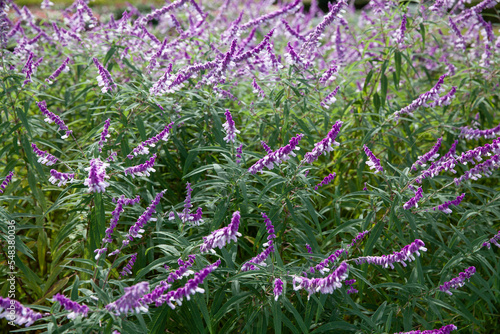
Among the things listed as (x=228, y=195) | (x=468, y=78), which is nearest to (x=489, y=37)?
(x=468, y=78)

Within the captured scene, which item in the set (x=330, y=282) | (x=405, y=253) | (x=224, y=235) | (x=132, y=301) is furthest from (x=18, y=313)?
(x=405, y=253)

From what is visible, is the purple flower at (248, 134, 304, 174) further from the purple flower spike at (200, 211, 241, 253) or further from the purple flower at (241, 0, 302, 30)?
the purple flower at (241, 0, 302, 30)

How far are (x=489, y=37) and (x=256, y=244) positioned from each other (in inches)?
148

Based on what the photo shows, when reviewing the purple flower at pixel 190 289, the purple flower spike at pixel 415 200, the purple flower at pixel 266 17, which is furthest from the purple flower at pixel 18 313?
the purple flower at pixel 266 17

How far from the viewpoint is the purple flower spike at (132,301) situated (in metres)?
1.93

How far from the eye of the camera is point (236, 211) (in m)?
2.57

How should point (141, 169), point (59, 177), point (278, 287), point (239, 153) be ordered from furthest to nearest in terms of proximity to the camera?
1. point (239, 153)
2. point (141, 169)
3. point (59, 177)
4. point (278, 287)

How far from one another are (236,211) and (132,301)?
2.56 ft

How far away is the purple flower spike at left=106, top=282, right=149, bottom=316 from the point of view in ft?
6.34

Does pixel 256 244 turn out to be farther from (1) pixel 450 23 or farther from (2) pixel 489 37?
(2) pixel 489 37

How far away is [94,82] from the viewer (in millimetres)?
4477

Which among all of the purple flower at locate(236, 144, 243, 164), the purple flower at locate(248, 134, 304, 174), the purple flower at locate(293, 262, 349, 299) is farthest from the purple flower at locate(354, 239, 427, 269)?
the purple flower at locate(236, 144, 243, 164)

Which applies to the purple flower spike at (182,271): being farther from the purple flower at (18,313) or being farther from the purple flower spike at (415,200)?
the purple flower spike at (415,200)

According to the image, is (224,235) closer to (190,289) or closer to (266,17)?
(190,289)
